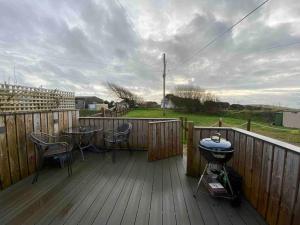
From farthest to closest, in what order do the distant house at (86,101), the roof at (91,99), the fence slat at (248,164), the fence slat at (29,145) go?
the roof at (91,99) < the distant house at (86,101) < the fence slat at (29,145) < the fence slat at (248,164)

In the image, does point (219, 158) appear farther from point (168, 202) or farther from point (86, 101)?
point (86, 101)

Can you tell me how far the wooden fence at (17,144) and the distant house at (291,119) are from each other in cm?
1870

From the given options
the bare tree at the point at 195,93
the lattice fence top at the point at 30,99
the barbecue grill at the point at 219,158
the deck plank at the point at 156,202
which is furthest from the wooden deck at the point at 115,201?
the bare tree at the point at 195,93

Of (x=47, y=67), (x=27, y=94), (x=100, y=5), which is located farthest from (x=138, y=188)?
(x=47, y=67)

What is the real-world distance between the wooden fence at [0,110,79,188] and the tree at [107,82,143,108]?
19785 millimetres

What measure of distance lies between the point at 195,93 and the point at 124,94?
10.4 metres

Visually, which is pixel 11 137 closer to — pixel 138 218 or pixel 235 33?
pixel 138 218

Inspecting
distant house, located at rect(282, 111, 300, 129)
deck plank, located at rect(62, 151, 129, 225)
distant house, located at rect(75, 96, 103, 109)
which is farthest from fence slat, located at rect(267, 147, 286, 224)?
distant house, located at rect(75, 96, 103, 109)

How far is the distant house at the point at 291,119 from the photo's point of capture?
14.3 meters

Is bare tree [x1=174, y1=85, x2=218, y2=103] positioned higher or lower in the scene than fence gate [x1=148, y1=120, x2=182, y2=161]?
higher

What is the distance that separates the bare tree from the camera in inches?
667

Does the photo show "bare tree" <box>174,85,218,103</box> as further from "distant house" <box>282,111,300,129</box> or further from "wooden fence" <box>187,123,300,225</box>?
"wooden fence" <box>187,123,300,225</box>

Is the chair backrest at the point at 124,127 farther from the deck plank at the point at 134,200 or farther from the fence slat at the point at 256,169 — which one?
the fence slat at the point at 256,169

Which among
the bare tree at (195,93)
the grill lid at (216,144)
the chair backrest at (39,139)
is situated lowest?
the chair backrest at (39,139)
